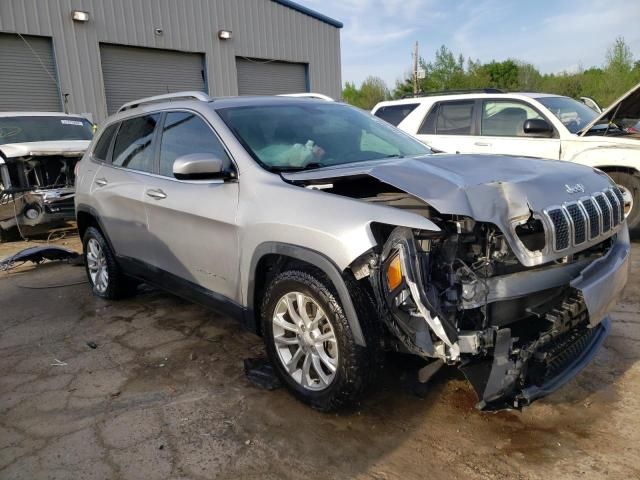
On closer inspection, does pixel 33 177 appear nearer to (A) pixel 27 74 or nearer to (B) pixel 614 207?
(A) pixel 27 74

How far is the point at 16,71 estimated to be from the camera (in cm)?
1273

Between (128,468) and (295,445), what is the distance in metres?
0.80

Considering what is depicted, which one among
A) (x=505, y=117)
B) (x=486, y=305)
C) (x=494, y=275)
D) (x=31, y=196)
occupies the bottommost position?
(x=31, y=196)

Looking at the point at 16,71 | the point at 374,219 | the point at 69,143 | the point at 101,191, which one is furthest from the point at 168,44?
the point at 374,219

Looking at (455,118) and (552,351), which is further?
(455,118)

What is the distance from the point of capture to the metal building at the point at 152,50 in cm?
1291

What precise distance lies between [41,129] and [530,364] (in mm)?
9159

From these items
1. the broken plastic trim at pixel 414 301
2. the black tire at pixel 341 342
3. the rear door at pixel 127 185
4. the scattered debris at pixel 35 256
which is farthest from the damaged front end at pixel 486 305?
the scattered debris at pixel 35 256

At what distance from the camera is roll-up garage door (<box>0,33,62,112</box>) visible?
495 inches

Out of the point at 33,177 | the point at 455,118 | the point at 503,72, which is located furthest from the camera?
the point at 503,72

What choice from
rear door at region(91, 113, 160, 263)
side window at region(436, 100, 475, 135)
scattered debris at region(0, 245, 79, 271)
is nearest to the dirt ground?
rear door at region(91, 113, 160, 263)

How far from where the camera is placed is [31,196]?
7.74 m

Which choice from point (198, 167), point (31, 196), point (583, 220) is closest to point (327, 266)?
point (198, 167)

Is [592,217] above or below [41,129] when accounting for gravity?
below
